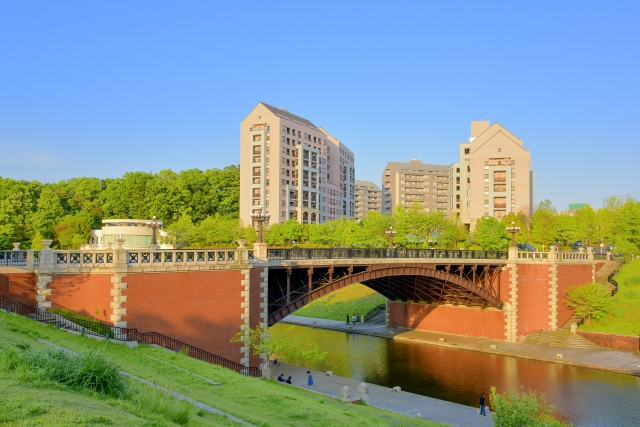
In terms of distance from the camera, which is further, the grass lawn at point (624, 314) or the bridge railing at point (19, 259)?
the grass lawn at point (624, 314)

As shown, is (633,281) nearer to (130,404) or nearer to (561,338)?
(561,338)

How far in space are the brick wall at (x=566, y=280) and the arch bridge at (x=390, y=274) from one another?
5.81 meters

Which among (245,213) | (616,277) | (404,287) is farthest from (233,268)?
(245,213)

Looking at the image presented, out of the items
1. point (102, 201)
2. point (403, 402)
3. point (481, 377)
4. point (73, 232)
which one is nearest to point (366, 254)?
point (403, 402)

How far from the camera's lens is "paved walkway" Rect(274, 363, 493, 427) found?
28250 millimetres

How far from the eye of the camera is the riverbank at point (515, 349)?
40375 mm

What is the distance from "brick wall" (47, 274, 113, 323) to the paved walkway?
42.0ft

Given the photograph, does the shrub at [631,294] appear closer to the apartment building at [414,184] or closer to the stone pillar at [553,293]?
the stone pillar at [553,293]

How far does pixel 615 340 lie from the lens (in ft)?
149

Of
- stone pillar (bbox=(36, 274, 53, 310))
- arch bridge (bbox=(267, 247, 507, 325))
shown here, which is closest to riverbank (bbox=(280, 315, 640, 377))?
arch bridge (bbox=(267, 247, 507, 325))

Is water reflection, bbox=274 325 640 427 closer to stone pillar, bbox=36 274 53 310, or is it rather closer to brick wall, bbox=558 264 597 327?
brick wall, bbox=558 264 597 327

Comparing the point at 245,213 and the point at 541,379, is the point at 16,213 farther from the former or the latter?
the point at 541,379

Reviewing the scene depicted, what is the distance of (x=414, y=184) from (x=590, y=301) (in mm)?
98603

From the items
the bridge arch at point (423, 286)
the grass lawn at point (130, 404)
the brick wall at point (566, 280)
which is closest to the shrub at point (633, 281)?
the brick wall at point (566, 280)
